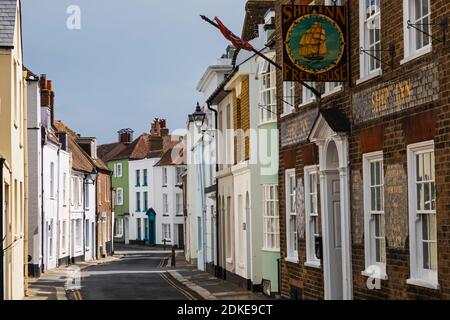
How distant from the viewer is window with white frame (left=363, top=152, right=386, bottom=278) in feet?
50.9

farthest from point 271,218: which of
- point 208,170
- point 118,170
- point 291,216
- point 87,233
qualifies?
point 118,170

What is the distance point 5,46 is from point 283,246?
831 centimetres

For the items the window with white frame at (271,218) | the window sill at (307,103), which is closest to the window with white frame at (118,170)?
the window with white frame at (271,218)

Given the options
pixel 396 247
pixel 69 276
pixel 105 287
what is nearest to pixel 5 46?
pixel 396 247

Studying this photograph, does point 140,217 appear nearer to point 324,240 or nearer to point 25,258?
point 25,258

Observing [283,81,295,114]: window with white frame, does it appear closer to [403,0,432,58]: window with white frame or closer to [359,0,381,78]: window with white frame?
[359,0,381,78]: window with white frame

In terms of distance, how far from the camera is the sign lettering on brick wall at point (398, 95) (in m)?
13.2

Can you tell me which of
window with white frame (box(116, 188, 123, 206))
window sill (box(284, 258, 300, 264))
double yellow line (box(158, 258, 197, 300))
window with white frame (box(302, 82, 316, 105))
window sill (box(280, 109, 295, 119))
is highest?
window with white frame (box(302, 82, 316, 105))

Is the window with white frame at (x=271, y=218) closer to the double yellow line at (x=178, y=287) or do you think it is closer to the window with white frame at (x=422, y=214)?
the double yellow line at (x=178, y=287)

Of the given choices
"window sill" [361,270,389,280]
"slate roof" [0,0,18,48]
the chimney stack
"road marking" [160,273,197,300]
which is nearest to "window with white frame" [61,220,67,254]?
"road marking" [160,273,197,300]

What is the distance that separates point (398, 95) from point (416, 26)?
1219mm

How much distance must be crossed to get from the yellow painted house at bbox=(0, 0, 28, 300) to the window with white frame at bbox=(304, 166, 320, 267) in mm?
6510

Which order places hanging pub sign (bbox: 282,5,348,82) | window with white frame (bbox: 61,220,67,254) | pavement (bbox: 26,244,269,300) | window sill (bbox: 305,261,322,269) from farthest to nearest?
1. window with white frame (bbox: 61,220,67,254)
2. pavement (bbox: 26,244,269,300)
3. window sill (bbox: 305,261,322,269)
4. hanging pub sign (bbox: 282,5,348,82)
